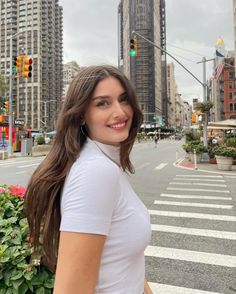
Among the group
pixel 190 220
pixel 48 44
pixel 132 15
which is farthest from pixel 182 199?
pixel 48 44

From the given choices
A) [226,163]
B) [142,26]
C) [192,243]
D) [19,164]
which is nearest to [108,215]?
[192,243]

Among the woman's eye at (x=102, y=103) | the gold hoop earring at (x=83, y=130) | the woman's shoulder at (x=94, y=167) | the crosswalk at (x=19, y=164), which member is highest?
the woman's eye at (x=102, y=103)

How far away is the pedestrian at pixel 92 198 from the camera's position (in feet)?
3.76

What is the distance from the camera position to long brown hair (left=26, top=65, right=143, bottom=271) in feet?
4.47

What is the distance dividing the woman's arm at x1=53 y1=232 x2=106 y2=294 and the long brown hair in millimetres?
254

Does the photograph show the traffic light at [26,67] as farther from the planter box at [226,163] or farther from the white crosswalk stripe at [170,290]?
the white crosswalk stripe at [170,290]

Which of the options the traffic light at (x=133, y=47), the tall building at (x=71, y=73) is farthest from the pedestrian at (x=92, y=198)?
the traffic light at (x=133, y=47)

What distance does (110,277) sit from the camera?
1.27 metres

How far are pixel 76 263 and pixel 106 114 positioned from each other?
23.7 inches

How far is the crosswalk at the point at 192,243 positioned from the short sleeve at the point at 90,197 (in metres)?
3.14

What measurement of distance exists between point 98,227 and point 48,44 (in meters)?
58.6

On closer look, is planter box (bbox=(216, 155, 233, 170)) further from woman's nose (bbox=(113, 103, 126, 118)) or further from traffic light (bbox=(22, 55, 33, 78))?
woman's nose (bbox=(113, 103, 126, 118))

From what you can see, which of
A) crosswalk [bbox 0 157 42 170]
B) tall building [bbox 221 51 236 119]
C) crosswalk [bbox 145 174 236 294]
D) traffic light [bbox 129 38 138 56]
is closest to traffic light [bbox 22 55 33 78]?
crosswalk [bbox 0 157 42 170]

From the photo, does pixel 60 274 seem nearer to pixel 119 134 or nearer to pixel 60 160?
pixel 60 160
